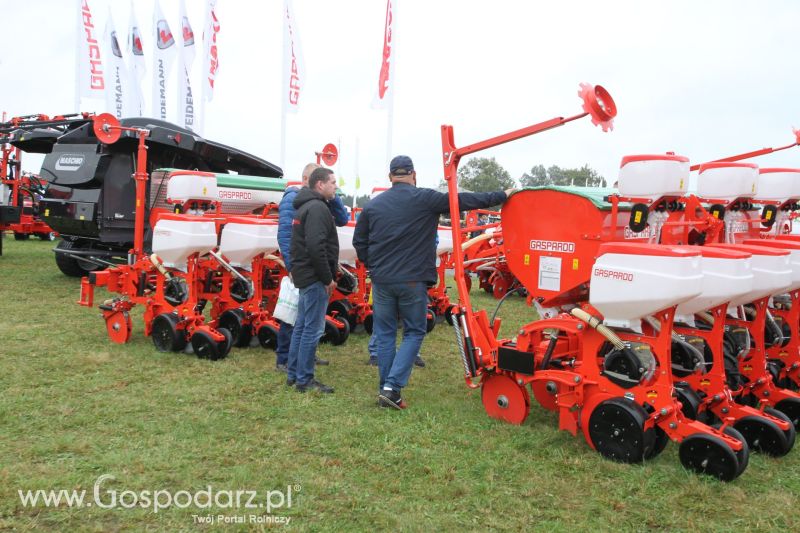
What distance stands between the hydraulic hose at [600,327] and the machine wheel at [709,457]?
0.60m

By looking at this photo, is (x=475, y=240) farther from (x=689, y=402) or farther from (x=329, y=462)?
(x=329, y=462)

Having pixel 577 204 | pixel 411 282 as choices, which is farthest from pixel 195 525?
pixel 577 204

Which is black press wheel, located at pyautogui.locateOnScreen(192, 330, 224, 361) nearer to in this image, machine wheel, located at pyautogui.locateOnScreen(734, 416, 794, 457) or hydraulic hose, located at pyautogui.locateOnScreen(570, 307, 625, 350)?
hydraulic hose, located at pyautogui.locateOnScreen(570, 307, 625, 350)

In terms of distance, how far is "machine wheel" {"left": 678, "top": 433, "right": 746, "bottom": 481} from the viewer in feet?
11.1

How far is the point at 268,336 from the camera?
6.18 m

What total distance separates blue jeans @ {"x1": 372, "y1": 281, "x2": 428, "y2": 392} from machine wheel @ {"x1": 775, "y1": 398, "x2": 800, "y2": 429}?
7.76ft

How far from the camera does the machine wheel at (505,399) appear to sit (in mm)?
4270

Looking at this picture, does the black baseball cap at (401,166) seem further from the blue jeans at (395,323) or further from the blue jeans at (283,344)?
the blue jeans at (283,344)

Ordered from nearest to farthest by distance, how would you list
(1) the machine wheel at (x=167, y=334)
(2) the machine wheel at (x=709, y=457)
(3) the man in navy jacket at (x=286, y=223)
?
(2) the machine wheel at (x=709, y=457), (3) the man in navy jacket at (x=286, y=223), (1) the machine wheel at (x=167, y=334)

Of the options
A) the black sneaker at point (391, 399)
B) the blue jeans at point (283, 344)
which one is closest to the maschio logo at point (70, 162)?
the blue jeans at point (283, 344)

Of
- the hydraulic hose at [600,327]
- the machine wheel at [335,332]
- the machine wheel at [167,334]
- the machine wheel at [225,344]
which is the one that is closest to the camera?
the hydraulic hose at [600,327]

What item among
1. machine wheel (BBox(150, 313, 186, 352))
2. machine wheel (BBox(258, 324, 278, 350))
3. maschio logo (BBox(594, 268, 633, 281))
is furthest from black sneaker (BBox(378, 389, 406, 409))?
machine wheel (BBox(150, 313, 186, 352))

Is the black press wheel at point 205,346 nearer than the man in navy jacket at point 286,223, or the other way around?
the man in navy jacket at point 286,223

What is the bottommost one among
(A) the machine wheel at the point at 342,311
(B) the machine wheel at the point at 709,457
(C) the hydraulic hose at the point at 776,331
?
(B) the machine wheel at the point at 709,457
